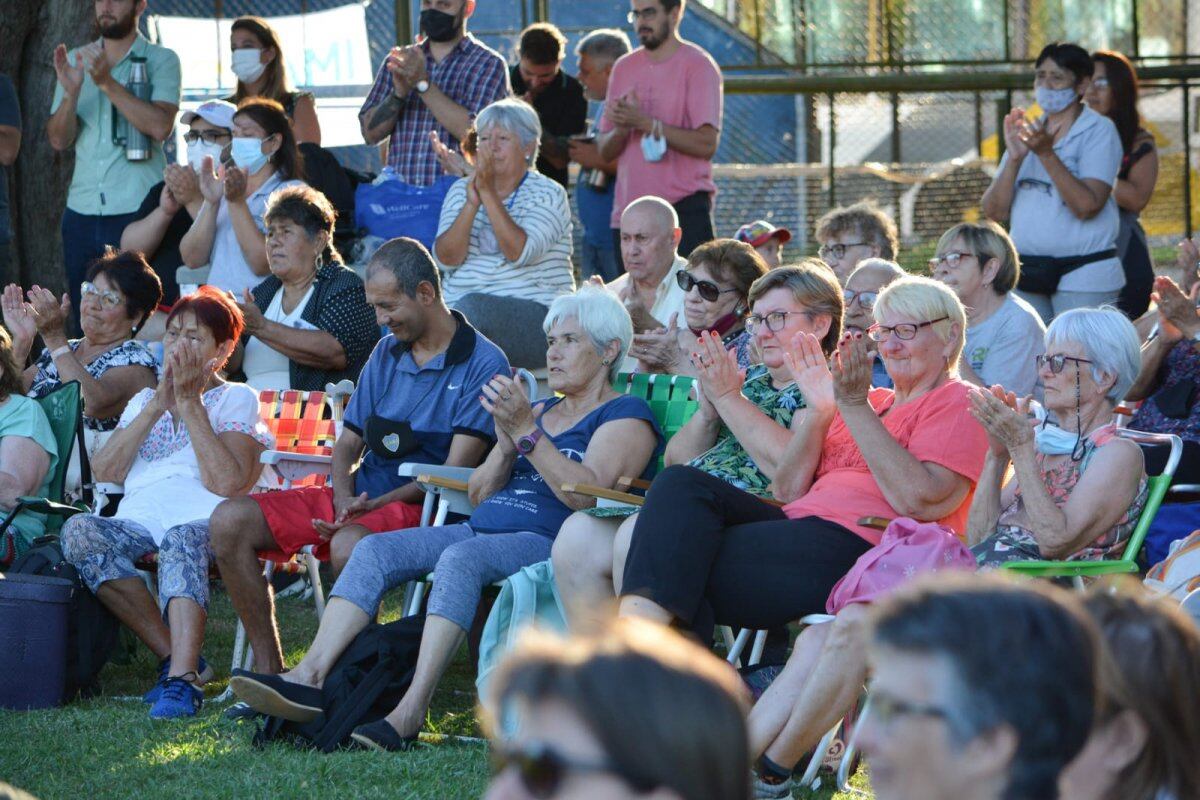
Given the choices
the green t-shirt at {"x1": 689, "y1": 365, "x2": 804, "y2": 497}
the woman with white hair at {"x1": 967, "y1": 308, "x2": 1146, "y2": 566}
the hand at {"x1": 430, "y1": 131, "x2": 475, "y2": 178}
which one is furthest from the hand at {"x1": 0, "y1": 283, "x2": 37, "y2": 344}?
the woman with white hair at {"x1": 967, "y1": 308, "x2": 1146, "y2": 566}

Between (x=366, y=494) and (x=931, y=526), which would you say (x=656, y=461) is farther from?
(x=931, y=526)

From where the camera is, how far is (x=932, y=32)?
11312 millimetres

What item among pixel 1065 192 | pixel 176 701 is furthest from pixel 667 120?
pixel 176 701

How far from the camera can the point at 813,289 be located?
5059 millimetres

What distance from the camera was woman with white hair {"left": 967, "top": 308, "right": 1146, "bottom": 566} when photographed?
13.5 feet

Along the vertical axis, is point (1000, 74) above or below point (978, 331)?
above

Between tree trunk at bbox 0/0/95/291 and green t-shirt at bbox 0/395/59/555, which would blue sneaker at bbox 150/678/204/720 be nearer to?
green t-shirt at bbox 0/395/59/555

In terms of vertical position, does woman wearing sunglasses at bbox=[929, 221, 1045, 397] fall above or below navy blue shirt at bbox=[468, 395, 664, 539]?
above

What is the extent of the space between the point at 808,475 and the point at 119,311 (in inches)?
131

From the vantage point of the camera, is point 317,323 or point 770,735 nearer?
point 770,735

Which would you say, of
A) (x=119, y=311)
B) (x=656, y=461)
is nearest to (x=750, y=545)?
(x=656, y=461)

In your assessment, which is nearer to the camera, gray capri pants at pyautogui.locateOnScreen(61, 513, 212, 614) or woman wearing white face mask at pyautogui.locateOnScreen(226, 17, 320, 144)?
gray capri pants at pyautogui.locateOnScreen(61, 513, 212, 614)

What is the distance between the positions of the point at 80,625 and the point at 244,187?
255 cm

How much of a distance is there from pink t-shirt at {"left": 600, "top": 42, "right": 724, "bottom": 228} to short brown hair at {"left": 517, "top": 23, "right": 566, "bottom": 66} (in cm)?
72
